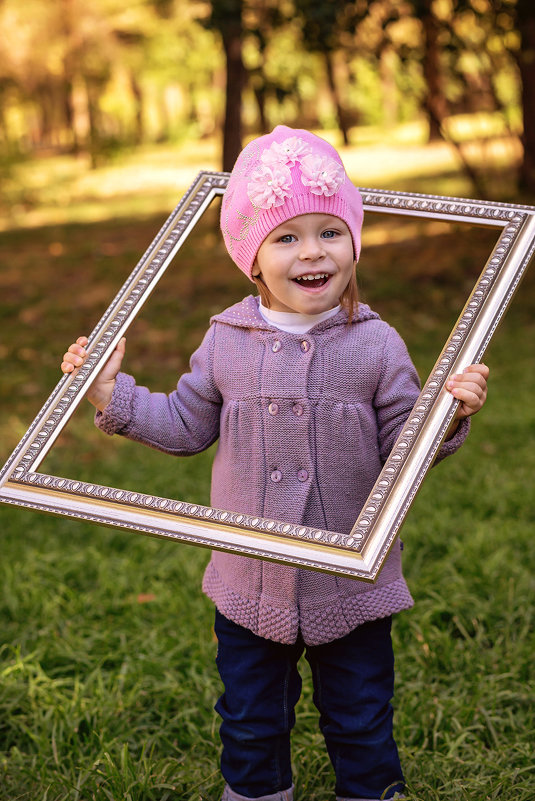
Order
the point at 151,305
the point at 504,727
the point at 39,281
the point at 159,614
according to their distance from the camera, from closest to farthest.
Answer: the point at 504,727 < the point at 159,614 < the point at 151,305 < the point at 39,281

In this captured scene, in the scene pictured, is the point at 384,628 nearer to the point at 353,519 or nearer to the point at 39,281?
the point at 353,519

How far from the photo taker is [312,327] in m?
2.01

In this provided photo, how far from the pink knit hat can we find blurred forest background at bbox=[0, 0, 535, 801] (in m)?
0.47

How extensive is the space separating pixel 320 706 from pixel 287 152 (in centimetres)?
131

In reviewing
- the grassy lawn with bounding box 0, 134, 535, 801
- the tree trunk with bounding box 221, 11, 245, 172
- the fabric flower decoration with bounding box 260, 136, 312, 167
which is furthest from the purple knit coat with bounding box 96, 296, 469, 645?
the tree trunk with bounding box 221, 11, 245, 172

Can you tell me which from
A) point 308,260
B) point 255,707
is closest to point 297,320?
point 308,260

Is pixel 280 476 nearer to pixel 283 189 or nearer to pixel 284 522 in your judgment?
pixel 284 522

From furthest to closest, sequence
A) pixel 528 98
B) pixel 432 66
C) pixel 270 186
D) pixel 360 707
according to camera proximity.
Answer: pixel 528 98, pixel 432 66, pixel 360 707, pixel 270 186

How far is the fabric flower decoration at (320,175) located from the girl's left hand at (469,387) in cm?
45

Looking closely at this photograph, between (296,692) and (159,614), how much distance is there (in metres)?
1.33

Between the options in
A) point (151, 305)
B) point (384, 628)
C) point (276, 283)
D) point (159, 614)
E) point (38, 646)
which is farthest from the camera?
point (151, 305)

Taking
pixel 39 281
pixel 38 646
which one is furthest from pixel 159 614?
pixel 39 281

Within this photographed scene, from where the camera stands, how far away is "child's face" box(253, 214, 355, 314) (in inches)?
73.2

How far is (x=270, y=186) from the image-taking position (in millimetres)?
1828
